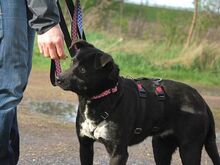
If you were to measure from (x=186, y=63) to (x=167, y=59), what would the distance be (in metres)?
0.82

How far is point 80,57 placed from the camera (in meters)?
4.64

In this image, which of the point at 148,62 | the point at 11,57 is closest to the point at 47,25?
the point at 11,57

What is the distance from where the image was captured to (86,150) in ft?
16.4

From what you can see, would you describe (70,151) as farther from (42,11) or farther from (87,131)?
(42,11)

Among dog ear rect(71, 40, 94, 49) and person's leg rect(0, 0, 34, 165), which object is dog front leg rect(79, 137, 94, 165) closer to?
dog ear rect(71, 40, 94, 49)

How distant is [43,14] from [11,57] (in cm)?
42

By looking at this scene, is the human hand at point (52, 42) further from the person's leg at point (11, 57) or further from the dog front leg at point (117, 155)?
the dog front leg at point (117, 155)

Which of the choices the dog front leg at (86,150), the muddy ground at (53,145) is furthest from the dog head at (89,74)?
the muddy ground at (53,145)

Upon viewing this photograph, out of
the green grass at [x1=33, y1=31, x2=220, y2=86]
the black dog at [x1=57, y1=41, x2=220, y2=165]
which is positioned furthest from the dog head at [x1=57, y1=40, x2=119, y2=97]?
the green grass at [x1=33, y1=31, x2=220, y2=86]

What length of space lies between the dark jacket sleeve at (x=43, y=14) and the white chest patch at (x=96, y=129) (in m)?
1.36

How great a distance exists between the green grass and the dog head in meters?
10.2

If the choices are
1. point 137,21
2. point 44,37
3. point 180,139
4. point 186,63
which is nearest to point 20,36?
point 44,37

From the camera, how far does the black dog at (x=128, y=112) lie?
462 centimetres

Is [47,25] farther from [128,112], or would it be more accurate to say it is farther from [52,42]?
[128,112]
